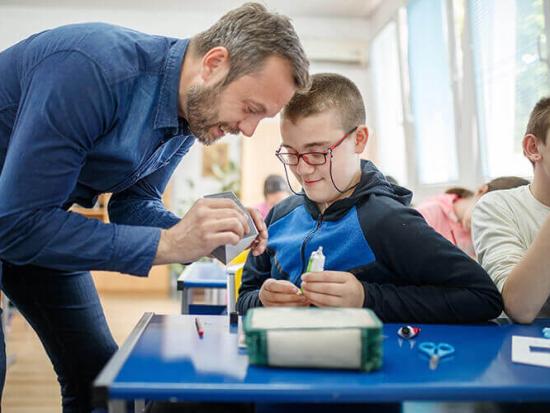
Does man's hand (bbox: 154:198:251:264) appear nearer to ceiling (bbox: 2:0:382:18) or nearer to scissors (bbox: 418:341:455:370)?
scissors (bbox: 418:341:455:370)

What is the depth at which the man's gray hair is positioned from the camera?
1.06 m

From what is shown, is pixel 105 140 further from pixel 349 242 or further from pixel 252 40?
pixel 349 242

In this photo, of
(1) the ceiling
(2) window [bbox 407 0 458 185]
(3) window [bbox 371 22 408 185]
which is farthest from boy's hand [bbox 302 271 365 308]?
(1) the ceiling

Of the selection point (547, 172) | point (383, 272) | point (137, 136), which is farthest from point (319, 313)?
point (547, 172)

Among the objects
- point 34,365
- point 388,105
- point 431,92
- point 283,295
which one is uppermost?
point 388,105

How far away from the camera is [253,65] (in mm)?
1062

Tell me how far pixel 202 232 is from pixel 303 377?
0.33m

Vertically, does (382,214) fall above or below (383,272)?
above

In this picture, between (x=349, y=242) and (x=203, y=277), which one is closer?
(x=349, y=242)

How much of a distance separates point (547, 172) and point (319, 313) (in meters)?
0.84

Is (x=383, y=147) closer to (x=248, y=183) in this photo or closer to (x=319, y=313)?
(x=248, y=183)

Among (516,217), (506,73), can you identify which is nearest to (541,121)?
(516,217)

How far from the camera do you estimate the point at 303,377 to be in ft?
2.17

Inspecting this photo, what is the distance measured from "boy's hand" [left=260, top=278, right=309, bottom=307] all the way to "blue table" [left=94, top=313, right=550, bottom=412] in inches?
7.1
